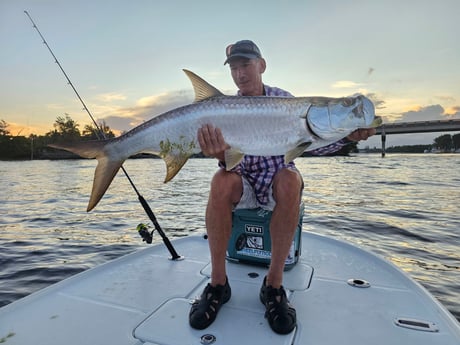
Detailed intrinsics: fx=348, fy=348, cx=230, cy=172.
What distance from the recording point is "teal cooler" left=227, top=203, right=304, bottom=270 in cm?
328

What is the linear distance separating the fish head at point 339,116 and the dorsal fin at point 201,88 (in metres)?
0.76

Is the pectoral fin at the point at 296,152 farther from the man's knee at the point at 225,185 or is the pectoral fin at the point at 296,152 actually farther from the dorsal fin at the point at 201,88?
the dorsal fin at the point at 201,88

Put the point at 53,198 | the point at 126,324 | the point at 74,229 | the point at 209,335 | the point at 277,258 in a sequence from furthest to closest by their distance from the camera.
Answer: the point at 53,198, the point at 74,229, the point at 277,258, the point at 126,324, the point at 209,335

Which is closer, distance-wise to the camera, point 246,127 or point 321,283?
point 246,127

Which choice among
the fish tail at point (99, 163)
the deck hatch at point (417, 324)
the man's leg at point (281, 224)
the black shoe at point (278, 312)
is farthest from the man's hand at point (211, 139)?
the deck hatch at point (417, 324)

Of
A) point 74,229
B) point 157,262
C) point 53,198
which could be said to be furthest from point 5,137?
point 157,262

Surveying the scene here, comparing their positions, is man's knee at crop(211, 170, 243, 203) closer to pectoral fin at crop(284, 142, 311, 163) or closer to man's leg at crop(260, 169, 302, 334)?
man's leg at crop(260, 169, 302, 334)

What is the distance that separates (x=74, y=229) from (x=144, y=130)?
6.52 m

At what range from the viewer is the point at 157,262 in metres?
3.63

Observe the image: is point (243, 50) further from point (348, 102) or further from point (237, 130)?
point (348, 102)

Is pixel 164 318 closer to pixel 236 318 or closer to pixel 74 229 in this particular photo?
pixel 236 318

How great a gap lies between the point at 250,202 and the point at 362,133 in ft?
3.82

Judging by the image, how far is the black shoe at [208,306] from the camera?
2.31 metres

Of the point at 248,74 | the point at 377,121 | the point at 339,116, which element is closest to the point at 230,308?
the point at 339,116
